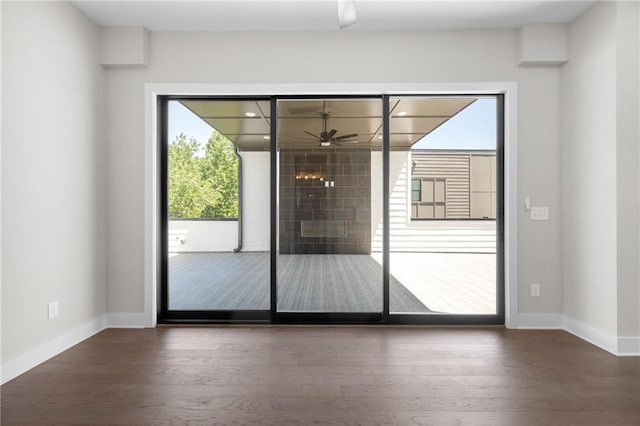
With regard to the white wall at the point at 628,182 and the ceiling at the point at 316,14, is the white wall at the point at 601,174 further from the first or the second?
the ceiling at the point at 316,14

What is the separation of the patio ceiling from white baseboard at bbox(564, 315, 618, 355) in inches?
85.1

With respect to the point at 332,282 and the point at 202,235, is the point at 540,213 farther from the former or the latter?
the point at 202,235

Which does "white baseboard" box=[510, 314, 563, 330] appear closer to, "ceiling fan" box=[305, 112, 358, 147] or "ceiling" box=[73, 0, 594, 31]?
"ceiling fan" box=[305, 112, 358, 147]

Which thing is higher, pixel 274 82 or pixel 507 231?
pixel 274 82

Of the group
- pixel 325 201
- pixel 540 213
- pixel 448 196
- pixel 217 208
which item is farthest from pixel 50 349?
pixel 540 213

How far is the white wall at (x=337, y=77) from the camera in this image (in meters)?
3.74

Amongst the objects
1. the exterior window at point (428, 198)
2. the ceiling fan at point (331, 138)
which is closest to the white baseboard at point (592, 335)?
the exterior window at point (428, 198)

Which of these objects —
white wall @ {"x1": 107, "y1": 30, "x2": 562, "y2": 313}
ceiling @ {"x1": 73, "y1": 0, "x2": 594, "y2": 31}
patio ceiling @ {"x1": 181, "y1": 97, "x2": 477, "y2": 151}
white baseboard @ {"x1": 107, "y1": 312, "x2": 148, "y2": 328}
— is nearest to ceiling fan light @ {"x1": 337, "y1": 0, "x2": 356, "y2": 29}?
ceiling @ {"x1": 73, "y1": 0, "x2": 594, "y2": 31}

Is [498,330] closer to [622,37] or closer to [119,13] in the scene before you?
[622,37]

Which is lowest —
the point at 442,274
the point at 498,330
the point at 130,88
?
the point at 498,330

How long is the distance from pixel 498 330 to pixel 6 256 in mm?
3881

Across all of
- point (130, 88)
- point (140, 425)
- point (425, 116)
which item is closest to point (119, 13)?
point (130, 88)

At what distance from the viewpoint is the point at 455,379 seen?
258cm

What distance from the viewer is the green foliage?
3979mm
